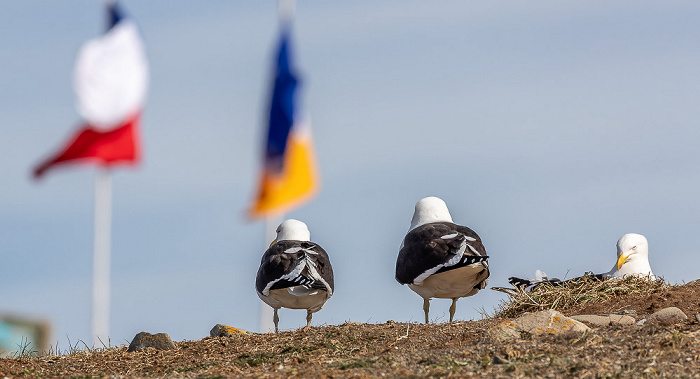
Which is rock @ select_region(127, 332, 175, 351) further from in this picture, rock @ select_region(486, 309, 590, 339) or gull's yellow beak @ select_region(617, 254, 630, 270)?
gull's yellow beak @ select_region(617, 254, 630, 270)

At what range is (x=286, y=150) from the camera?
10.5 m

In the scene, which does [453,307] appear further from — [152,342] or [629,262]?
[152,342]

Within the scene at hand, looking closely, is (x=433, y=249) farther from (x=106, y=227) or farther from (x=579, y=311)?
(x=106, y=227)

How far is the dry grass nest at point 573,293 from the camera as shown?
14.0 m

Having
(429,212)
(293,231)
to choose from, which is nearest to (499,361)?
(429,212)

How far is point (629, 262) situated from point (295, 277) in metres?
5.38

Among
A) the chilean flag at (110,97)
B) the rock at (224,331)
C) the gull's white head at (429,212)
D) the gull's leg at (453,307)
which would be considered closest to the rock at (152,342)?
the rock at (224,331)

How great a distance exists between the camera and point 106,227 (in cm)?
988

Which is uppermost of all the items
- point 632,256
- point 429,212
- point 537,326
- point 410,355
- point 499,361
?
point 429,212

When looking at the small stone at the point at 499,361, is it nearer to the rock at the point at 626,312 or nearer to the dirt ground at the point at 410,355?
the dirt ground at the point at 410,355

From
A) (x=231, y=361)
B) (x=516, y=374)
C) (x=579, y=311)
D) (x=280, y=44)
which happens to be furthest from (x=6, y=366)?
(x=579, y=311)

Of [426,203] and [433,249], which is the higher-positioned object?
[426,203]

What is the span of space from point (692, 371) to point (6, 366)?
7.05m

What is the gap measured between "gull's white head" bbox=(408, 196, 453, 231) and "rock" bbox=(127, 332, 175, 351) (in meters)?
5.59
